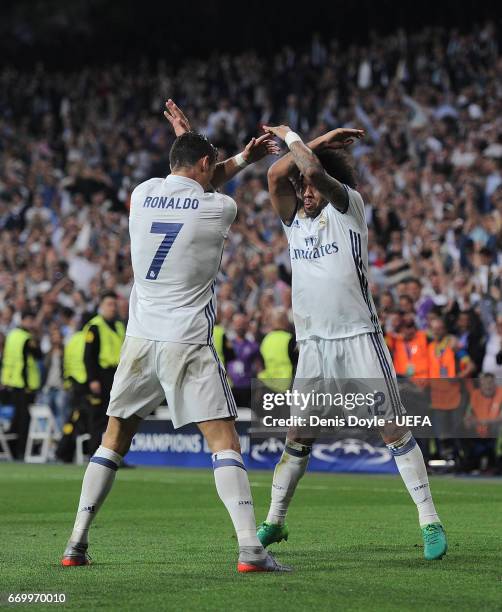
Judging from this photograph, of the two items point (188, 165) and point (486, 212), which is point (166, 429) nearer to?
point (486, 212)

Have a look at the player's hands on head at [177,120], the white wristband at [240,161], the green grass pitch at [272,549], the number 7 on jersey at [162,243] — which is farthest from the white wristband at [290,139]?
the green grass pitch at [272,549]

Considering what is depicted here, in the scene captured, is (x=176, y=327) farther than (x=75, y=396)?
No

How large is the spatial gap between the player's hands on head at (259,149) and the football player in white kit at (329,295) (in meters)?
0.08

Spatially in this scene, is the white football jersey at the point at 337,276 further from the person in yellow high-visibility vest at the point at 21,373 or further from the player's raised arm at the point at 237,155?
the person in yellow high-visibility vest at the point at 21,373

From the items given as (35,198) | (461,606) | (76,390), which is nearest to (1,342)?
(76,390)

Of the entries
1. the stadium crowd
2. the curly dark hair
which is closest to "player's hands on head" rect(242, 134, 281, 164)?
the curly dark hair

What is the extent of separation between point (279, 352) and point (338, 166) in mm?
10000

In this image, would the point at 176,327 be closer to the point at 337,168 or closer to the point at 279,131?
the point at 279,131

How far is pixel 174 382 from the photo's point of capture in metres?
7.46

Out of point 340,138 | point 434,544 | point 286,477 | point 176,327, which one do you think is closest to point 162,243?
point 176,327

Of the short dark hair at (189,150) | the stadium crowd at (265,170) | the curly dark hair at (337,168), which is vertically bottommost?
the short dark hair at (189,150)

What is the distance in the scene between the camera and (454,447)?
1777cm

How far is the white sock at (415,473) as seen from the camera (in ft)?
26.7

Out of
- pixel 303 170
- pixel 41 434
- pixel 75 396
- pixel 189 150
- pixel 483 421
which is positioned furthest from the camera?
pixel 41 434
